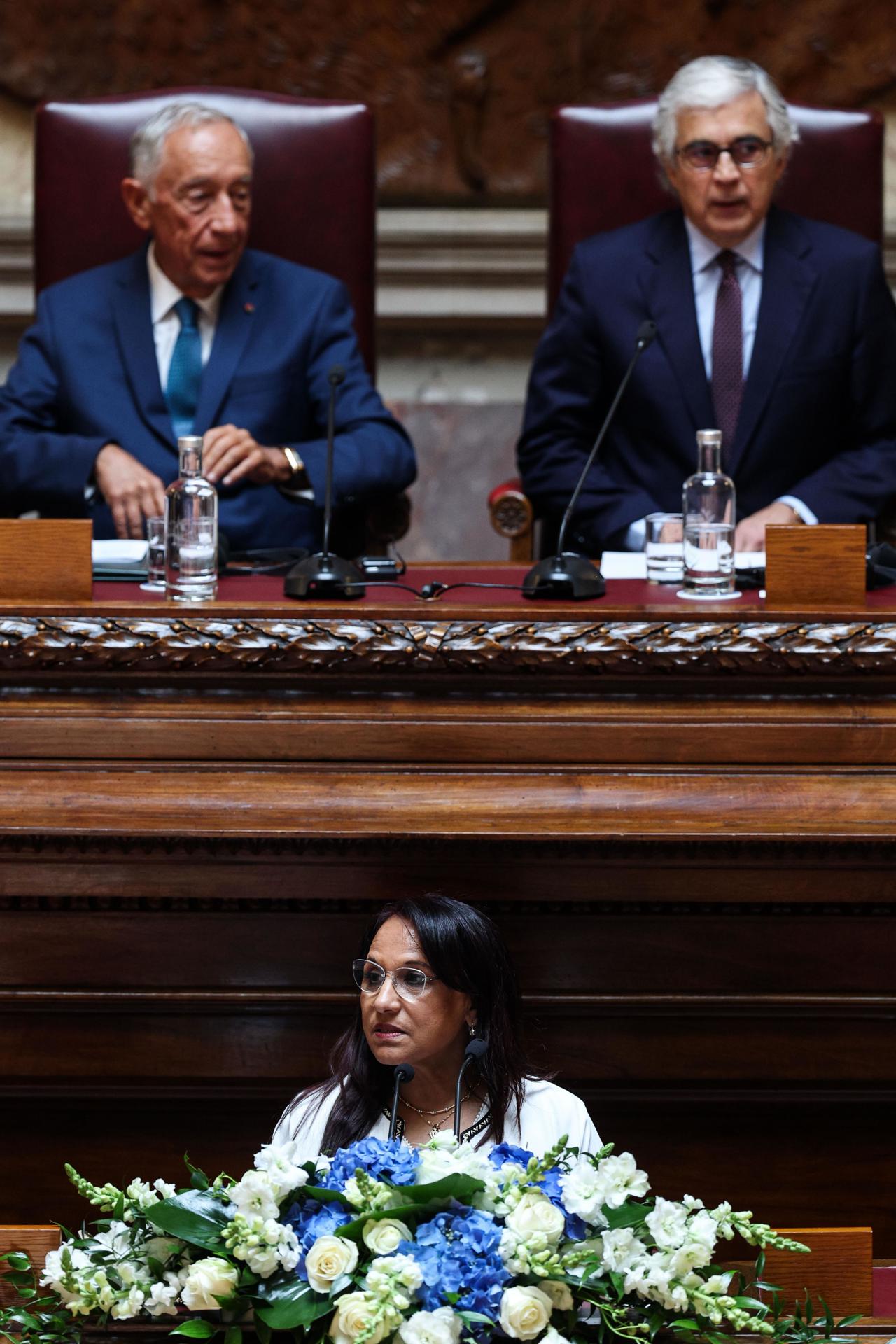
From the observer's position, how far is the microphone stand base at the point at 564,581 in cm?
215

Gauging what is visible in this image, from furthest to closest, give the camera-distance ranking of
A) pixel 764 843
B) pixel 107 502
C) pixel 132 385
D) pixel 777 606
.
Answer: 1. pixel 132 385
2. pixel 107 502
3. pixel 777 606
4. pixel 764 843

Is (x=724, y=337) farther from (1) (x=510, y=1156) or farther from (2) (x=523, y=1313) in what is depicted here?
(2) (x=523, y=1313)

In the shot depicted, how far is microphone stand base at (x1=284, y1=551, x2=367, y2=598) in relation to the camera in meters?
2.17

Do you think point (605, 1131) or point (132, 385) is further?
point (132, 385)

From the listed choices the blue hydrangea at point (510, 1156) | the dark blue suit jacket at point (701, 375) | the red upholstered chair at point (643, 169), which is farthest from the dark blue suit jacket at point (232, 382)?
the blue hydrangea at point (510, 1156)

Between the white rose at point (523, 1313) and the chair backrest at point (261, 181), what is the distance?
98.8 inches

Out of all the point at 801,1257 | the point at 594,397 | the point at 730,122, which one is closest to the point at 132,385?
the point at 594,397

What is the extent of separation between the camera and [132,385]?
320 centimetres

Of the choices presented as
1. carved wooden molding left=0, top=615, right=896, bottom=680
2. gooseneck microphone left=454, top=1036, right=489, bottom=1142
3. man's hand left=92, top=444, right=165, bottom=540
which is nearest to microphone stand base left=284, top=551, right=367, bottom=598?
carved wooden molding left=0, top=615, right=896, bottom=680

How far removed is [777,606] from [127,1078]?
0.84m

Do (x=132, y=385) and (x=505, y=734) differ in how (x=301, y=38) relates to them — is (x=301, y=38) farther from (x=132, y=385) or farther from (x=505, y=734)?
(x=505, y=734)

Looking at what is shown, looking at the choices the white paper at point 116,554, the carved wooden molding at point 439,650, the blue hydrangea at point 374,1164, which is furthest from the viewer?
the white paper at point 116,554

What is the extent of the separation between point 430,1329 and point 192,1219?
18 centimetres

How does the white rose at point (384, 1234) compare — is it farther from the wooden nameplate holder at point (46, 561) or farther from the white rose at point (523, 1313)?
the wooden nameplate holder at point (46, 561)
